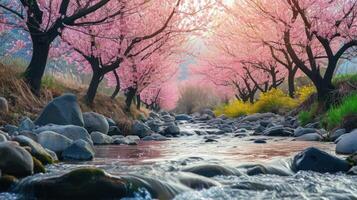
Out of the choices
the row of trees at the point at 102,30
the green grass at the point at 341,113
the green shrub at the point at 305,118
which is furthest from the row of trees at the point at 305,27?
the green grass at the point at 341,113

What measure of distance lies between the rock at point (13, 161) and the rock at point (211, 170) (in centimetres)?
158

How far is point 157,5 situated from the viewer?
16203 millimetres

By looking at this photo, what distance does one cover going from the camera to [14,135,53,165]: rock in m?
5.00

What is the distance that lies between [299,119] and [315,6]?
3.38 meters

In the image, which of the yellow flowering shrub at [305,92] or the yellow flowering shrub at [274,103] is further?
the yellow flowering shrub at [274,103]

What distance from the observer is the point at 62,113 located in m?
8.81

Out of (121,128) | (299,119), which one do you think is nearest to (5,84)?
(121,128)

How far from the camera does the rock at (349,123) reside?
8945 mm

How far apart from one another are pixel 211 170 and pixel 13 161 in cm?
191

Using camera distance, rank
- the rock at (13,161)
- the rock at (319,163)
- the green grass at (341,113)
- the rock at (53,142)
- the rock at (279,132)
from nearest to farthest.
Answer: the rock at (13,161), the rock at (319,163), the rock at (53,142), the green grass at (341,113), the rock at (279,132)

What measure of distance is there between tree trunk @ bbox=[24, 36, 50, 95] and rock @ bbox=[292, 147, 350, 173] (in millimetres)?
7392

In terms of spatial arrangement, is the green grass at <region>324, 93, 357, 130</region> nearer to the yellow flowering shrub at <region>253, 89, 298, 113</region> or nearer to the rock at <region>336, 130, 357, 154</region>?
the rock at <region>336, 130, 357, 154</region>

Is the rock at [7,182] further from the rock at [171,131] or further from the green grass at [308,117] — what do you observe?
the green grass at [308,117]

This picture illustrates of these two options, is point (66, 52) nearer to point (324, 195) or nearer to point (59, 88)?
point (59, 88)
